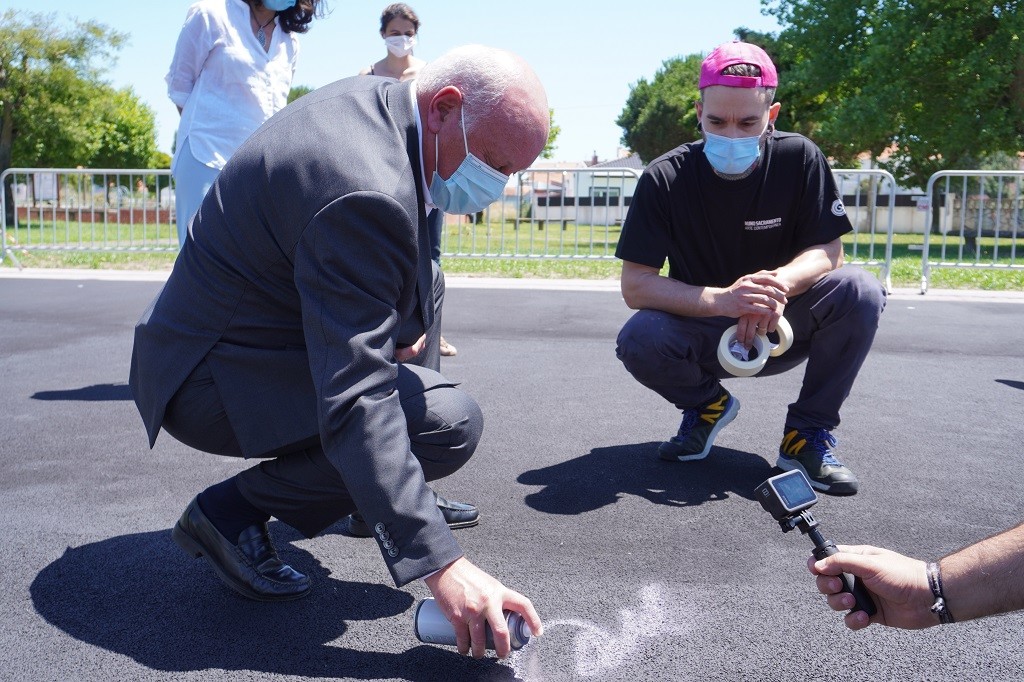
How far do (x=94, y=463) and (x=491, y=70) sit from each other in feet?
7.80

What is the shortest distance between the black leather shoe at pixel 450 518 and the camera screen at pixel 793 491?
4.03 ft

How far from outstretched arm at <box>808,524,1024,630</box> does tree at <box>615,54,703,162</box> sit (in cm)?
4665

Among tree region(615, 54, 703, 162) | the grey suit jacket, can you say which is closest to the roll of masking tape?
the grey suit jacket

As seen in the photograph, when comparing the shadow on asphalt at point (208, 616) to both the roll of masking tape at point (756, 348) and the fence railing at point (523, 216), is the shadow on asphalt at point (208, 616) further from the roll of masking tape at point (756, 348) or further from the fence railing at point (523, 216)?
the fence railing at point (523, 216)

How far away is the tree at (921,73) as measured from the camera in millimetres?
23766

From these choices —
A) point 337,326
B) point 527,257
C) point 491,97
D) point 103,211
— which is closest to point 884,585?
point 337,326

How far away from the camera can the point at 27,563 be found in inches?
103

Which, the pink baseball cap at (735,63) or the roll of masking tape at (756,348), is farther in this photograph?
the pink baseball cap at (735,63)

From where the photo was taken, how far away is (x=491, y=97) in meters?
2.03

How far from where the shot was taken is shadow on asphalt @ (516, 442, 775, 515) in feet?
10.5

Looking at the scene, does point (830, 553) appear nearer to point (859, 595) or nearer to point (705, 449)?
point (859, 595)

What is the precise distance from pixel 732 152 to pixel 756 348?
71 cm

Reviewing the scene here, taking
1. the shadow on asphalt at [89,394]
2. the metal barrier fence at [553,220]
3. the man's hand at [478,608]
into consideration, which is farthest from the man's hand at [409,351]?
the metal barrier fence at [553,220]

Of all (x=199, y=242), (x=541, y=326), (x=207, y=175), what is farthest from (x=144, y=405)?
(x=541, y=326)
